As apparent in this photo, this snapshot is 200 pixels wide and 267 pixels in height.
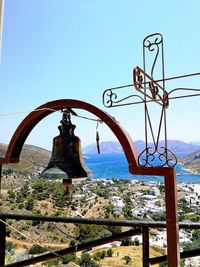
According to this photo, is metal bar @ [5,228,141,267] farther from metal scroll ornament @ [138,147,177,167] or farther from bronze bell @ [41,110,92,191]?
metal scroll ornament @ [138,147,177,167]

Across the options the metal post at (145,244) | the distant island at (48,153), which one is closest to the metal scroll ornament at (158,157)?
the distant island at (48,153)

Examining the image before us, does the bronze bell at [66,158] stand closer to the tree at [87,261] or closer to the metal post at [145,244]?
the metal post at [145,244]

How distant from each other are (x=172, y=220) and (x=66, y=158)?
25.0 inches

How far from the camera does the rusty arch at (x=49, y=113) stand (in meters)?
1.12

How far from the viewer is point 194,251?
4.44 feet

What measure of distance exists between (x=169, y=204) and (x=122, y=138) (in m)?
0.34

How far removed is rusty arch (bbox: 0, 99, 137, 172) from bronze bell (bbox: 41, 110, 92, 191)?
2.9 inches

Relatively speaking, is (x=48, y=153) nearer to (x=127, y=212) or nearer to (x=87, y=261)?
(x=87, y=261)

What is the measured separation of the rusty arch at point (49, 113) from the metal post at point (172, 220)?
159 mm

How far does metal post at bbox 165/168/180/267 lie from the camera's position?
0.98 meters

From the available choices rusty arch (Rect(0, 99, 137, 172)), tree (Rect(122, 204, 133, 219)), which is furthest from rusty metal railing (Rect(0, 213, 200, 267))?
tree (Rect(122, 204, 133, 219))

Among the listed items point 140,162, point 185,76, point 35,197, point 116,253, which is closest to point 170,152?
point 140,162

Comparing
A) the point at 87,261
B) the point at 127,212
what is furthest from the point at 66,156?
the point at 127,212

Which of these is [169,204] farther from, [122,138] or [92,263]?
[92,263]
